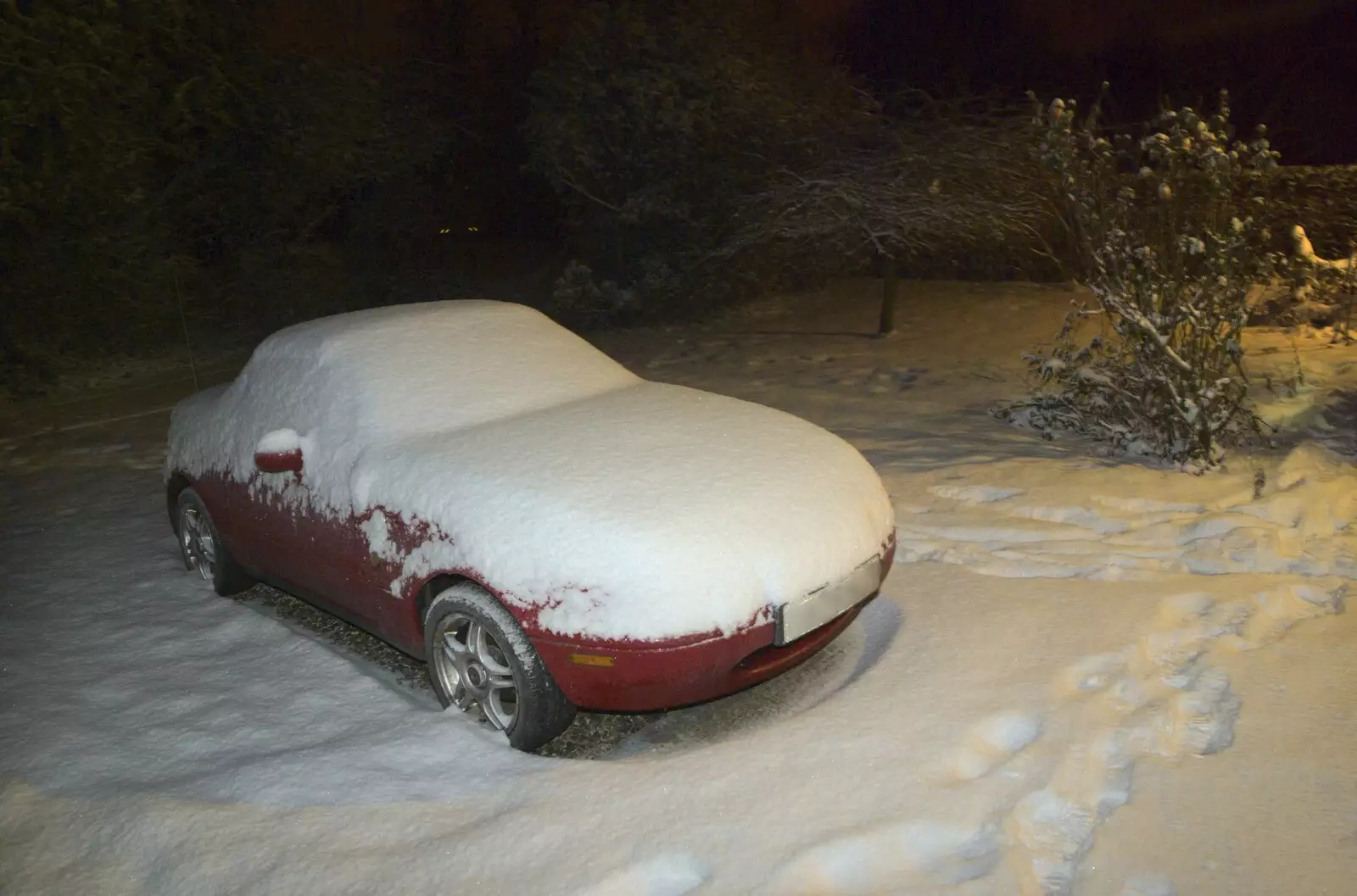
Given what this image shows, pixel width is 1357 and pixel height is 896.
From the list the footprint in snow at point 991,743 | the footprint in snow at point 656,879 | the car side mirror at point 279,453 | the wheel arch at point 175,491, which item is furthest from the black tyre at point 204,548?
the footprint in snow at point 991,743

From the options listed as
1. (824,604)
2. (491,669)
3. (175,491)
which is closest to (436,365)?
(491,669)

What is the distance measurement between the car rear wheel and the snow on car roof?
2.84 feet

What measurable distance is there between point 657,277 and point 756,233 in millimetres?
1462

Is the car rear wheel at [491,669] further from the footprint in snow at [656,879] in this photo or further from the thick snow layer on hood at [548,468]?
the footprint in snow at [656,879]

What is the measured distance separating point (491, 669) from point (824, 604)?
119 cm

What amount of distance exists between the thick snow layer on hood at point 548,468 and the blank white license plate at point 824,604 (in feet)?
0.15

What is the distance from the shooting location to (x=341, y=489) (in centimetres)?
394

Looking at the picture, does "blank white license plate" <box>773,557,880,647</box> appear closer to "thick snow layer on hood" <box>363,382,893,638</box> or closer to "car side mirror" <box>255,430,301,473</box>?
"thick snow layer on hood" <box>363,382,893,638</box>

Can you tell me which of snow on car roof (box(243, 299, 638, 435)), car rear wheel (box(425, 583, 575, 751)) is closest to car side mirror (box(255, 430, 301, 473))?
snow on car roof (box(243, 299, 638, 435))

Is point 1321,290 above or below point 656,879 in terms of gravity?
above

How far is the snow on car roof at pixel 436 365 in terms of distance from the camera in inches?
165

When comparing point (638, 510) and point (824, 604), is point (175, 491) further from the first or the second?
point (824, 604)

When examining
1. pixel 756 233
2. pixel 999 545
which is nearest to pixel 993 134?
pixel 756 233

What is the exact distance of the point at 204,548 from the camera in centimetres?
506
